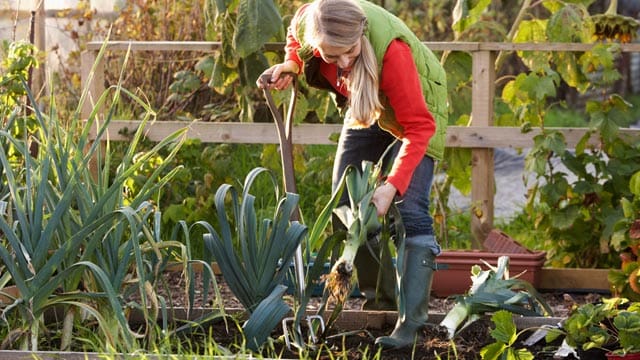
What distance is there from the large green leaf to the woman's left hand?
2.05 metres

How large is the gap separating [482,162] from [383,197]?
2.05 metres

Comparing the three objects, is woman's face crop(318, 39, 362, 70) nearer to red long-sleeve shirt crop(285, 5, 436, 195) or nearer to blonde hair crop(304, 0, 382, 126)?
blonde hair crop(304, 0, 382, 126)

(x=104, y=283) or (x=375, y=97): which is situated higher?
(x=375, y=97)

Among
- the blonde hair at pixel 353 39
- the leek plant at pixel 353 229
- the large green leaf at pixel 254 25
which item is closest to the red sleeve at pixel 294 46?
the blonde hair at pixel 353 39

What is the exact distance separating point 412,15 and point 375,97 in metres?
5.06

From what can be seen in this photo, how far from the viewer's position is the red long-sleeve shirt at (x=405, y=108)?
3115 millimetres

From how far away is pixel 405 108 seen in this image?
318cm

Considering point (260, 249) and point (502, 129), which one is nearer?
point (260, 249)

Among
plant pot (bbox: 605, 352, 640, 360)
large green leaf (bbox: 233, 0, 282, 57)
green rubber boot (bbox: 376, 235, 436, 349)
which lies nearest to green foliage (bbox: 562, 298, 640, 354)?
plant pot (bbox: 605, 352, 640, 360)

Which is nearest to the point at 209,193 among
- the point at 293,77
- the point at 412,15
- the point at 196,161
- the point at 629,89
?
the point at 196,161

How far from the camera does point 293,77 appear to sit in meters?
3.48

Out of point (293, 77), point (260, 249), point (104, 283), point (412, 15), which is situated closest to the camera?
point (104, 283)

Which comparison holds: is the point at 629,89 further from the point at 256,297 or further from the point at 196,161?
the point at 256,297

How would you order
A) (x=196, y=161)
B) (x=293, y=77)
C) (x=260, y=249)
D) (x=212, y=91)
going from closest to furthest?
(x=260, y=249), (x=293, y=77), (x=196, y=161), (x=212, y=91)
